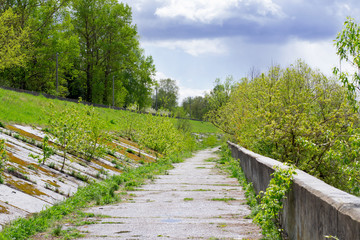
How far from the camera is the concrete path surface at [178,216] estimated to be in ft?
18.2

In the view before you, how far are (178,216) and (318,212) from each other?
141 inches

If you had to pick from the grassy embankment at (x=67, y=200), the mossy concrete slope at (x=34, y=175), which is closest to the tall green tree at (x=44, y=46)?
the grassy embankment at (x=67, y=200)

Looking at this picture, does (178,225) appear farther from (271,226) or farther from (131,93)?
(131,93)

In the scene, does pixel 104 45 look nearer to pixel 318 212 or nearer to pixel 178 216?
pixel 178 216

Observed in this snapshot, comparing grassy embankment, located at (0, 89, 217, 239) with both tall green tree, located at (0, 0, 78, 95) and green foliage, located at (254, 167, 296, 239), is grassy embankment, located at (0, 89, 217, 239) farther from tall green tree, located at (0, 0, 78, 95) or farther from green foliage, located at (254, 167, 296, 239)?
tall green tree, located at (0, 0, 78, 95)

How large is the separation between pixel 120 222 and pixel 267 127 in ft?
18.7

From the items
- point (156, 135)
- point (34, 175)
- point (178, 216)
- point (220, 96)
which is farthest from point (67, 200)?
point (220, 96)

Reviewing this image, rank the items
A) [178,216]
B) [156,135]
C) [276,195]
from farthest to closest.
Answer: [156,135] < [178,216] < [276,195]

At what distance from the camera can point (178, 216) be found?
6.79m

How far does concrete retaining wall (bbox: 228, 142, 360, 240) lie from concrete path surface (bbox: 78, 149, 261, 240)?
0.86m

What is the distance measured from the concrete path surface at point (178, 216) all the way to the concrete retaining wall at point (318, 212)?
0.86 m

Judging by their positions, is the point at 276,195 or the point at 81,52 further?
the point at 81,52

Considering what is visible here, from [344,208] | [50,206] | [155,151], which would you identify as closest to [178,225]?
[50,206]

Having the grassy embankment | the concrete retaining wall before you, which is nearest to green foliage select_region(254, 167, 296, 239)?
the concrete retaining wall
